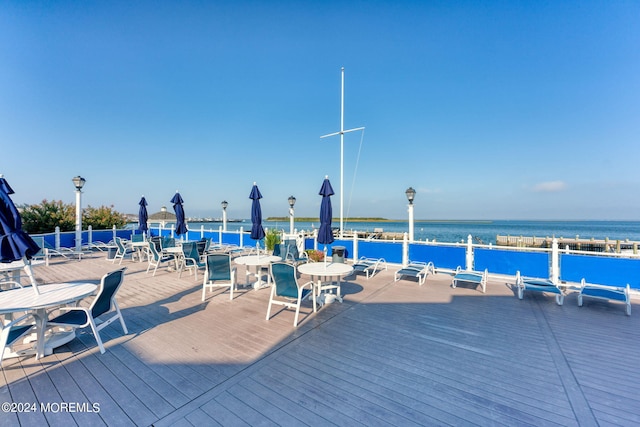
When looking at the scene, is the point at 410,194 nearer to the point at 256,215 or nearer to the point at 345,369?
the point at 256,215

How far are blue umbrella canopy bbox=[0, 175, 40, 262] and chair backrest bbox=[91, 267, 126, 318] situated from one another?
0.84m

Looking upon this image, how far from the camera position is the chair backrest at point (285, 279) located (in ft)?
11.5

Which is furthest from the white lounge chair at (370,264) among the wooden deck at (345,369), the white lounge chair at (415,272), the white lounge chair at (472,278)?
the wooden deck at (345,369)

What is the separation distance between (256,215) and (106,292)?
4315 millimetres

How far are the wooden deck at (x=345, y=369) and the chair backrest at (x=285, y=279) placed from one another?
41cm

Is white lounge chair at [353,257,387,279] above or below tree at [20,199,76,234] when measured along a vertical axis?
below

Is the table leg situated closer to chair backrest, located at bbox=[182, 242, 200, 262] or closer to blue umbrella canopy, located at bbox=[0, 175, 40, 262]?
blue umbrella canopy, located at bbox=[0, 175, 40, 262]

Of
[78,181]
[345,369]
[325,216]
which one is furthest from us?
[78,181]

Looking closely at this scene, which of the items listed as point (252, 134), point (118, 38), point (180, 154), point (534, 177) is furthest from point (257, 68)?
point (534, 177)

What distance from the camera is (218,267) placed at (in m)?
4.49

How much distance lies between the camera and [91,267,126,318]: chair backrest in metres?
2.79

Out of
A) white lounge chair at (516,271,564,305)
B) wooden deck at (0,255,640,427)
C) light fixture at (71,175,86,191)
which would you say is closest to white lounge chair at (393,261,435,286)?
wooden deck at (0,255,640,427)

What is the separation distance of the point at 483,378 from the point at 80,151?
19142 mm

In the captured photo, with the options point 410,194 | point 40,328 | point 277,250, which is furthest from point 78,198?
point 410,194
